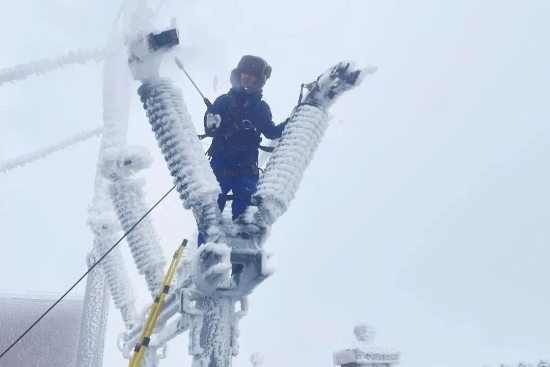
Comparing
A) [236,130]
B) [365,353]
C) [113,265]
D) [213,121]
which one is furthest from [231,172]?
[113,265]

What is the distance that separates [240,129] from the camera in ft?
17.0

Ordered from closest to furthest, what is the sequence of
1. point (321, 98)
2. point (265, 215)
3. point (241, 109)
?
point (265, 215), point (321, 98), point (241, 109)

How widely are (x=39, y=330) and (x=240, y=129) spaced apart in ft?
74.5

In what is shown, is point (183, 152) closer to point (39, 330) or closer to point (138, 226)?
point (138, 226)

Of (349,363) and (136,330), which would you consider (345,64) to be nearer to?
(349,363)

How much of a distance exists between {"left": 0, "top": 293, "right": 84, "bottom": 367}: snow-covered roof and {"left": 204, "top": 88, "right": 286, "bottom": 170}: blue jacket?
861 inches

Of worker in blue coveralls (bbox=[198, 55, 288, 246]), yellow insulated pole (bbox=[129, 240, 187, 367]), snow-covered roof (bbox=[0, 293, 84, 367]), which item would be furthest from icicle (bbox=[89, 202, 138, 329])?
snow-covered roof (bbox=[0, 293, 84, 367])

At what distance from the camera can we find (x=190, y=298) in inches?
178

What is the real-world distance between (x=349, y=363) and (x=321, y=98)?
3133mm

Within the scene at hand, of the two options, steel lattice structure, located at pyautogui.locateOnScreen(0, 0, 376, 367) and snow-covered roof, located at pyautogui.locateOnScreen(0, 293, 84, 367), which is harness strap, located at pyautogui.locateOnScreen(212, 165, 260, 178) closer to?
steel lattice structure, located at pyautogui.locateOnScreen(0, 0, 376, 367)

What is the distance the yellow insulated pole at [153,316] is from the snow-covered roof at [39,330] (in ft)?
69.0

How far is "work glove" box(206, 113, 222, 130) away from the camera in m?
5.20

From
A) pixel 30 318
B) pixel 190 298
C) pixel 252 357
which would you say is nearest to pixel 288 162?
pixel 190 298

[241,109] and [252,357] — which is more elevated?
[241,109]
